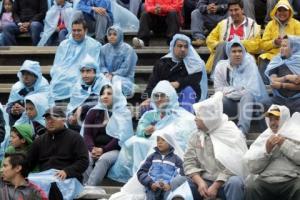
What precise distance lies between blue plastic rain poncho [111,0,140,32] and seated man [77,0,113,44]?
1.09 feet

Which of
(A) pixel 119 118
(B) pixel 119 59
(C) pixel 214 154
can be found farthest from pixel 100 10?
(C) pixel 214 154

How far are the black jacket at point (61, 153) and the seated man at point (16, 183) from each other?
2.78 ft

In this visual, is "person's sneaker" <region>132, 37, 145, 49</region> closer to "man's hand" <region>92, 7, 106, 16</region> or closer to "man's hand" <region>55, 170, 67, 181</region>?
"man's hand" <region>92, 7, 106, 16</region>

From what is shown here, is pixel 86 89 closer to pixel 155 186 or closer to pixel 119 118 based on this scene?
pixel 119 118

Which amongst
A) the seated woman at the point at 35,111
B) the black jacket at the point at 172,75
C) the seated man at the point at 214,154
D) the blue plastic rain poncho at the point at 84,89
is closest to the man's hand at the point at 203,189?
the seated man at the point at 214,154

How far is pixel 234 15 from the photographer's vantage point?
43.4ft

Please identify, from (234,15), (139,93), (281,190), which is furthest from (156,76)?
(281,190)

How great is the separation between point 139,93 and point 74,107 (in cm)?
90

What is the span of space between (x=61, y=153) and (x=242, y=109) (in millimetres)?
2106

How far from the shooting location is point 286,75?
1186cm

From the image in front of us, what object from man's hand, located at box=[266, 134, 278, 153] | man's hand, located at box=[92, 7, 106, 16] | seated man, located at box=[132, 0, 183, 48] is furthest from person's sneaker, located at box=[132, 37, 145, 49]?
man's hand, located at box=[266, 134, 278, 153]

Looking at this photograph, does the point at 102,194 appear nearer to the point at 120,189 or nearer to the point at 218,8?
the point at 120,189

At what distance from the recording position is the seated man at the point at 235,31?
13034 millimetres

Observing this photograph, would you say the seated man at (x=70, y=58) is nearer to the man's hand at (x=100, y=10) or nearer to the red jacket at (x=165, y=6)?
the man's hand at (x=100, y=10)
